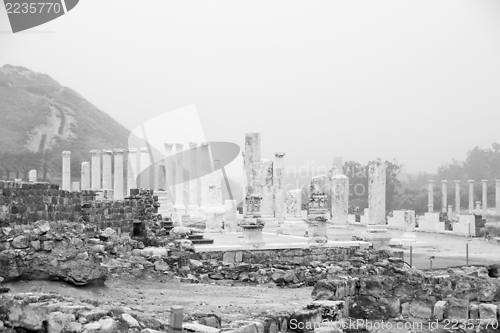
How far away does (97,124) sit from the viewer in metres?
104

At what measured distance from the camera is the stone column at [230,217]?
2752 centimetres

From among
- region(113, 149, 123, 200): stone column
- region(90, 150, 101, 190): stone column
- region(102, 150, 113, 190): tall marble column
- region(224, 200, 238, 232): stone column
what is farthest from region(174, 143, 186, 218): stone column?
region(90, 150, 101, 190): stone column

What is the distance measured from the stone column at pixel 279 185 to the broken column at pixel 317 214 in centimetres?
791

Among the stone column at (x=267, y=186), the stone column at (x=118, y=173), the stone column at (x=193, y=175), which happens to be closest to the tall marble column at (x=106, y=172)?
the stone column at (x=118, y=173)

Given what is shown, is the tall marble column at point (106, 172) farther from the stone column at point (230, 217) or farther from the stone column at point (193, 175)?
the stone column at point (230, 217)

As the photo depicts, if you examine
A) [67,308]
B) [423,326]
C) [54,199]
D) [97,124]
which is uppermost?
[97,124]

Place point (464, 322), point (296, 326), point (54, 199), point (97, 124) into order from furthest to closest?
point (97, 124) → point (54, 199) → point (464, 322) → point (296, 326)

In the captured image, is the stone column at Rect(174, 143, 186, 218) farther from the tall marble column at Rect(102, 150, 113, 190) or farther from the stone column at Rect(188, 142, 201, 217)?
the tall marble column at Rect(102, 150, 113, 190)

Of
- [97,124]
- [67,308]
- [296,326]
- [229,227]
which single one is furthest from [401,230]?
[97,124]

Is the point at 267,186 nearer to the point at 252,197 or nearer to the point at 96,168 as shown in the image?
the point at 252,197

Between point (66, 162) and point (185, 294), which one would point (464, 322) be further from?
point (66, 162)

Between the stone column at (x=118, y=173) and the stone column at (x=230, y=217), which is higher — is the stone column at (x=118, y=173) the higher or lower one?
the higher one

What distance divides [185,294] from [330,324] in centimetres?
346

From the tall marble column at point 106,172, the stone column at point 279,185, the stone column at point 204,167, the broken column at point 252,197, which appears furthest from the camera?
the tall marble column at point 106,172
